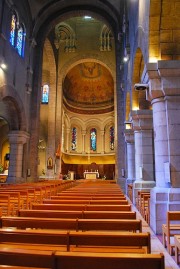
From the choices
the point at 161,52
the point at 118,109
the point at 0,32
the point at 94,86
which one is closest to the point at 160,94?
the point at 161,52

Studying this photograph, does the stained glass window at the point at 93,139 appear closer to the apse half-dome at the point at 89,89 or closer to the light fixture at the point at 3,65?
the apse half-dome at the point at 89,89

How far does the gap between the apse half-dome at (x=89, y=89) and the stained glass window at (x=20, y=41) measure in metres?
14.0

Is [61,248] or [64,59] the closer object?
[61,248]

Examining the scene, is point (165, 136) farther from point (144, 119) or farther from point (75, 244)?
point (75, 244)

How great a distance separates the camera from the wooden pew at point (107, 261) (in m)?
1.67

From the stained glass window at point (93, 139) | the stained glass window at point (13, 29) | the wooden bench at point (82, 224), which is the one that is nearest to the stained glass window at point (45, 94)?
the stained glass window at point (93, 139)

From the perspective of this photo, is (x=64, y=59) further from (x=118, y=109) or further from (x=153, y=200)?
(x=153, y=200)

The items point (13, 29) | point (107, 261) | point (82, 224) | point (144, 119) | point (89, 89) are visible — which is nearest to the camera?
point (107, 261)

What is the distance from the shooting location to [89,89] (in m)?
33.5

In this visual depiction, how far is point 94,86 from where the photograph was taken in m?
33.2

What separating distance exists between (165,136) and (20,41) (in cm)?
1453

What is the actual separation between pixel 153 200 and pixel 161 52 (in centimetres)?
394

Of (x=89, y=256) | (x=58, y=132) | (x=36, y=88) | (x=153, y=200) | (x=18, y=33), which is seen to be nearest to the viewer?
(x=89, y=256)

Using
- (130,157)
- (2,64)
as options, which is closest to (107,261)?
(130,157)
